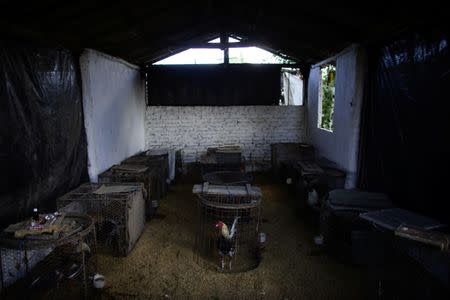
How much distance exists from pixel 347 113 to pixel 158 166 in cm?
406

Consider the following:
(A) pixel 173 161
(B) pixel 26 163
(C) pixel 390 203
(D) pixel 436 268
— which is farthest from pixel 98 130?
(D) pixel 436 268

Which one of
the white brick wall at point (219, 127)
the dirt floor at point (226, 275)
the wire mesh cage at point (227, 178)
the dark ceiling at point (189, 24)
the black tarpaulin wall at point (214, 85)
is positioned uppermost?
the dark ceiling at point (189, 24)

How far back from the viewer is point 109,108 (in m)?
6.91

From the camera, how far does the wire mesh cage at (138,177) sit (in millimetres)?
6078

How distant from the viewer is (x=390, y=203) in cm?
470

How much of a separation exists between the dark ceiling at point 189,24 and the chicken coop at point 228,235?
9.27 ft

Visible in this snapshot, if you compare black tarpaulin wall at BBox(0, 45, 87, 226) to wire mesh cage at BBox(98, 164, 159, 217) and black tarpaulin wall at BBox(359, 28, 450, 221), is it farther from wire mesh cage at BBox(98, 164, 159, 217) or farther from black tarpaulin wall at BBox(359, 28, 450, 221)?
black tarpaulin wall at BBox(359, 28, 450, 221)

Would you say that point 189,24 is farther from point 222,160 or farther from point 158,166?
point 222,160

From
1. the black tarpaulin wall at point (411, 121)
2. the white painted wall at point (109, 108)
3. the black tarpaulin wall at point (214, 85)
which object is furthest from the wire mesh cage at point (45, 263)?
the black tarpaulin wall at point (214, 85)

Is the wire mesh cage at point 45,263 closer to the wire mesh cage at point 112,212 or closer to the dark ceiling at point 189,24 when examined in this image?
the wire mesh cage at point 112,212

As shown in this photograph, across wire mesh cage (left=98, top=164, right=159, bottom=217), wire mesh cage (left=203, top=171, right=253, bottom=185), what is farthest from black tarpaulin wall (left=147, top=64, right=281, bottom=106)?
wire mesh cage (left=203, top=171, right=253, bottom=185)

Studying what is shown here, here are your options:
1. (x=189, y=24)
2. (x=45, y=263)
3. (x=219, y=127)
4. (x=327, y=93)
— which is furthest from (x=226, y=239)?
(x=327, y=93)

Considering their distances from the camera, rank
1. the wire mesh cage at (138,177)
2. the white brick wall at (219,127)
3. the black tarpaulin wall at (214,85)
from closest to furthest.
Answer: the wire mesh cage at (138,177)
the black tarpaulin wall at (214,85)
the white brick wall at (219,127)

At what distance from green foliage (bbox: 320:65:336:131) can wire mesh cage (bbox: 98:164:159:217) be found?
4996mm
